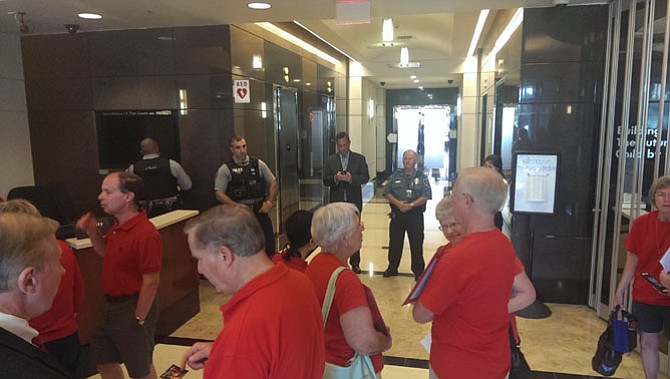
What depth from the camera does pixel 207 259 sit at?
4.51ft

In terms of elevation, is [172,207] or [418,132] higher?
[418,132]

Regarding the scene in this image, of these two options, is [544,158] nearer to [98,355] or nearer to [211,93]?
[211,93]

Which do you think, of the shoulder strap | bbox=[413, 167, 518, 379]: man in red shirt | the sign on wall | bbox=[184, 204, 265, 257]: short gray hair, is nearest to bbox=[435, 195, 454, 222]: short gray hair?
bbox=[413, 167, 518, 379]: man in red shirt

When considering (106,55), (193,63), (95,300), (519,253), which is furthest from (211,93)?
(519,253)

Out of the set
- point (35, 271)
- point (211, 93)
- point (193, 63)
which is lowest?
point (35, 271)

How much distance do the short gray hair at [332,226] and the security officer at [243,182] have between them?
317cm

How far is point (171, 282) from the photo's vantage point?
4223mm

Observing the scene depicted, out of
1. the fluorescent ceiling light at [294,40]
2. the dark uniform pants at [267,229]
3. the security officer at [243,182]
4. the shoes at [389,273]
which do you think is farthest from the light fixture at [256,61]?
the shoes at [389,273]

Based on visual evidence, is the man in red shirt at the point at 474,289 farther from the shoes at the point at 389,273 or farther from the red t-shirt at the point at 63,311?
the shoes at the point at 389,273

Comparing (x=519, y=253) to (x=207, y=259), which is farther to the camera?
(x=519, y=253)

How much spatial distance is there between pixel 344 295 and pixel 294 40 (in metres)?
6.08

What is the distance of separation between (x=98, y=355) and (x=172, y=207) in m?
2.75

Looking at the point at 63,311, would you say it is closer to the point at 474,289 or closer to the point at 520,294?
the point at 474,289

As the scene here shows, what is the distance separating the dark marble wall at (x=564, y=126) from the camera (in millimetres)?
4406
